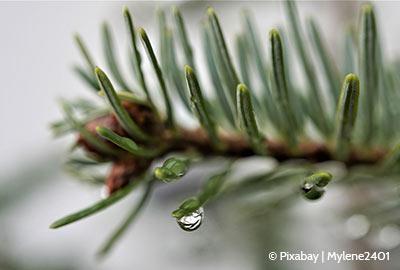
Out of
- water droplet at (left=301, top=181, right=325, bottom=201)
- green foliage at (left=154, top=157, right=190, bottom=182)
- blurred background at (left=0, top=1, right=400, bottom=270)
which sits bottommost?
blurred background at (left=0, top=1, right=400, bottom=270)

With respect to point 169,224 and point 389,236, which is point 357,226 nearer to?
point 389,236

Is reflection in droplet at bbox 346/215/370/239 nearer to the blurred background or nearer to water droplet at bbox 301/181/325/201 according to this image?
the blurred background

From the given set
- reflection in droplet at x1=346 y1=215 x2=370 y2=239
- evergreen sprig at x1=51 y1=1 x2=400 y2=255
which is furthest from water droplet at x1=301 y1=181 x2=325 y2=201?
reflection in droplet at x1=346 y1=215 x2=370 y2=239

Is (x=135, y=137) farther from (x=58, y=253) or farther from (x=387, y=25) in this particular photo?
(x=387, y=25)

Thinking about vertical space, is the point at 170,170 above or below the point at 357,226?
above

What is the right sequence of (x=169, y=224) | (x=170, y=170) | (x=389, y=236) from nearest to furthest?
(x=170, y=170)
(x=389, y=236)
(x=169, y=224)

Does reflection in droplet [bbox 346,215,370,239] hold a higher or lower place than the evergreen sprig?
lower

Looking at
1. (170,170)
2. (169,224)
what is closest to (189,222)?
(170,170)

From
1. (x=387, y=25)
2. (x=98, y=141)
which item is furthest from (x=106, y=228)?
(x=387, y=25)
